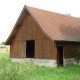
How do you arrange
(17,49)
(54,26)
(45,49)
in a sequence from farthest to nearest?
(17,49), (54,26), (45,49)

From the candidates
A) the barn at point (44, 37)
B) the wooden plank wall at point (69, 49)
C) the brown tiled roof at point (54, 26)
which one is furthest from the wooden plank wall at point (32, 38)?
the wooden plank wall at point (69, 49)

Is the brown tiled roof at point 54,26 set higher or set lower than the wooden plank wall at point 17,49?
higher

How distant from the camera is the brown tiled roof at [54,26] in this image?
2281 cm

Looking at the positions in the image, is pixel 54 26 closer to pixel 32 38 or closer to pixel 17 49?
pixel 32 38

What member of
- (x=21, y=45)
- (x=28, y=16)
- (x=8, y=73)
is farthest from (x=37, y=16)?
(x=8, y=73)

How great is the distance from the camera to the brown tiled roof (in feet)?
74.8

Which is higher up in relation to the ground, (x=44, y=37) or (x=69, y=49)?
(x=44, y=37)

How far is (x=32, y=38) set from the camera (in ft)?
81.1

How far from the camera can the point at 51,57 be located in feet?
74.5

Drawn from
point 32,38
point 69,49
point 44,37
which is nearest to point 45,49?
point 44,37

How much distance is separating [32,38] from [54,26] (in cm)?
270

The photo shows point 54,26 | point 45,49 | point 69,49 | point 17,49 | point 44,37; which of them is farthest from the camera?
point 17,49

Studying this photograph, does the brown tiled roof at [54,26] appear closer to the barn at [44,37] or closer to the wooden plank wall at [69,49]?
the barn at [44,37]

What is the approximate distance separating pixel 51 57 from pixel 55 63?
2.50ft
